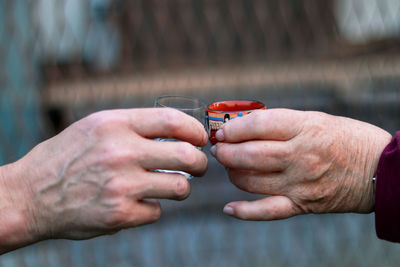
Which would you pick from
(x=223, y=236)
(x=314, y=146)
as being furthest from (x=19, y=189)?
(x=223, y=236)

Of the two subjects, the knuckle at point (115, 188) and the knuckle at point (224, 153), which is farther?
the knuckle at point (224, 153)

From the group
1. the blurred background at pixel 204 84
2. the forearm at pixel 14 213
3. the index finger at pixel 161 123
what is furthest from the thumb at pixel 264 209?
the blurred background at pixel 204 84

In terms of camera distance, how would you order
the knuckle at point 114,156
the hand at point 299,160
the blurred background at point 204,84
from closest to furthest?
the knuckle at point 114,156 → the hand at point 299,160 → the blurred background at point 204,84

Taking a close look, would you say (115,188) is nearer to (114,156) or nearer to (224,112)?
(114,156)

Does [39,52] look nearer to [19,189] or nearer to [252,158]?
[19,189]

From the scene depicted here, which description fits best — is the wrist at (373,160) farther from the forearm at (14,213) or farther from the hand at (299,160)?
the forearm at (14,213)

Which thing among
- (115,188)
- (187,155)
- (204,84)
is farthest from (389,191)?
(204,84)

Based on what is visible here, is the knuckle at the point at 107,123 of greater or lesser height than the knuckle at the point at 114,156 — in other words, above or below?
above
